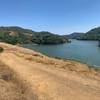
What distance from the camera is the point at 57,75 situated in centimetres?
2072

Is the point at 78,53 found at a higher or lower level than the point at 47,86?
lower

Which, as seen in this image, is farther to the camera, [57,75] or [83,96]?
[57,75]

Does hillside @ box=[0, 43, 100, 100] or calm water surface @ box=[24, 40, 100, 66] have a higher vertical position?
hillside @ box=[0, 43, 100, 100]

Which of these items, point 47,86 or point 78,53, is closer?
point 47,86

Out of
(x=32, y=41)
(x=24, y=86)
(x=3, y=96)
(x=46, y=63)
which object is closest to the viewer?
(x=3, y=96)

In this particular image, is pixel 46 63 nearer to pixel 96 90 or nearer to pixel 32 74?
pixel 32 74

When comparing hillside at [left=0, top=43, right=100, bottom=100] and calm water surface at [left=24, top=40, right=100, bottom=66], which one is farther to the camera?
calm water surface at [left=24, top=40, right=100, bottom=66]

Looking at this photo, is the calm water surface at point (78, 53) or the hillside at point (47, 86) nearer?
the hillside at point (47, 86)

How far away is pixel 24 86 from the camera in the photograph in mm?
17094

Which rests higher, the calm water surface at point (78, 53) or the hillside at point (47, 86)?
the hillside at point (47, 86)

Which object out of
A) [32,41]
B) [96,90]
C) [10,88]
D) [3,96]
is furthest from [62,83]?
[32,41]

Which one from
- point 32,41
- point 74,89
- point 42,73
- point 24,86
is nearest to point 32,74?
point 42,73

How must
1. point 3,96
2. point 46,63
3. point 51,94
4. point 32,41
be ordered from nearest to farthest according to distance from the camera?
point 3,96 < point 51,94 < point 46,63 < point 32,41

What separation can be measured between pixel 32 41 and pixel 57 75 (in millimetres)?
172224
